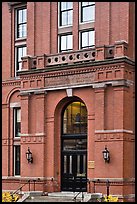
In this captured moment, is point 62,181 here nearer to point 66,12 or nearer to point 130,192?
point 130,192

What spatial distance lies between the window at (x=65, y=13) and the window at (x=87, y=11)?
993 millimetres

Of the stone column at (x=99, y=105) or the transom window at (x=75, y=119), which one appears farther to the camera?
the transom window at (x=75, y=119)

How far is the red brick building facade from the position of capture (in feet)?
89.0

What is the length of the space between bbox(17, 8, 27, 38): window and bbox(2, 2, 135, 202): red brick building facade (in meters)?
0.64

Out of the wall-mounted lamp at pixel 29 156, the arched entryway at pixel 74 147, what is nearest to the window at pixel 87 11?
the arched entryway at pixel 74 147

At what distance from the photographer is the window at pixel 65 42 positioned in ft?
102

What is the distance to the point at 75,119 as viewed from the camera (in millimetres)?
30094

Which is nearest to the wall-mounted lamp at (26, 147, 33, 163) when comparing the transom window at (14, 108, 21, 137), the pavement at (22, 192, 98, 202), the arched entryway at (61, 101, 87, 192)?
the arched entryway at (61, 101, 87, 192)

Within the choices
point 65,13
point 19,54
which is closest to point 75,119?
point 65,13

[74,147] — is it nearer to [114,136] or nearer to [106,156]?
[106,156]

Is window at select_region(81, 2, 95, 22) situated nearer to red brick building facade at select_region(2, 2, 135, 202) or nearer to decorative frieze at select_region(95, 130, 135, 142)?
red brick building facade at select_region(2, 2, 135, 202)

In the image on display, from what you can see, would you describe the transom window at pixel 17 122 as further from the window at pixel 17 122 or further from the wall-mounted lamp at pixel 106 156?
the wall-mounted lamp at pixel 106 156

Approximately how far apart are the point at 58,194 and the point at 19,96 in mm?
8877

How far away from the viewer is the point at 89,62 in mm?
28281
